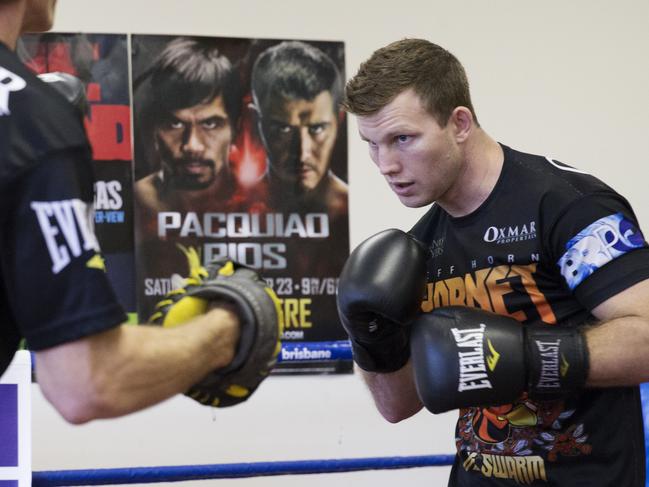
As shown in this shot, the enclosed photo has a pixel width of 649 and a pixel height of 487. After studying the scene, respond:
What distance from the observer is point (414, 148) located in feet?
5.66

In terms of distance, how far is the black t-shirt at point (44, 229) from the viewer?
96cm

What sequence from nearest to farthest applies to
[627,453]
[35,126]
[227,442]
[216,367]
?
[35,126] → [216,367] → [627,453] → [227,442]

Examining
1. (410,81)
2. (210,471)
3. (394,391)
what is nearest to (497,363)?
(394,391)

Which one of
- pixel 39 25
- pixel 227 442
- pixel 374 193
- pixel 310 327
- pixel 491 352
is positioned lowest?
pixel 227 442

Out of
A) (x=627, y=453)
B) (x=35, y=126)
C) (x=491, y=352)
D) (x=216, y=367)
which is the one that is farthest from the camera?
(x=627, y=453)

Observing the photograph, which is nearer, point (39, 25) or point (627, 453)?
point (39, 25)

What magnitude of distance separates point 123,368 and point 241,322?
0.21 m

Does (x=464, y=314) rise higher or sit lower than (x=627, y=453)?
higher

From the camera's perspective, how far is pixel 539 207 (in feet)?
5.31

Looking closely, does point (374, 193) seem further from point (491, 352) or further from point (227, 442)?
point (491, 352)

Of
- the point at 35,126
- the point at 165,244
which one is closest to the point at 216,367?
the point at 35,126

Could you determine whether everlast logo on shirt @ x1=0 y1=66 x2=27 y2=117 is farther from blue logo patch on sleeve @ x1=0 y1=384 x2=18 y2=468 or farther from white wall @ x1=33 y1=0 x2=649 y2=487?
white wall @ x1=33 y1=0 x2=649 y2=487

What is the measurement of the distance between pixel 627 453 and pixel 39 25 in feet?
3.94

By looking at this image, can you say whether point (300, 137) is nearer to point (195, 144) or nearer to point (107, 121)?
point (195, 144)
